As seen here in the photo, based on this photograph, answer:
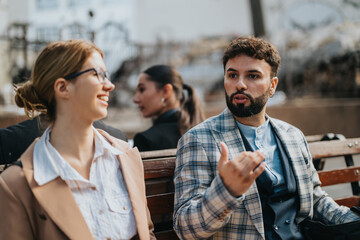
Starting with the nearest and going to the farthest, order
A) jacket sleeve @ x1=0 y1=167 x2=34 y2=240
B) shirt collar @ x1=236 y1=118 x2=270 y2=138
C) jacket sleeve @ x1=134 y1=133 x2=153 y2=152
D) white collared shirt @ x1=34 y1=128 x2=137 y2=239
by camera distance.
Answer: jacket sleeve @ x1=0 y1=167 x2=34 y2=240 → white collared shirt @ x1=34 y1=128 x2=137 y2=239 → shirt collar @ x1=236 y1=118 x2=270 y2=138 → jacket sleeve @ x1=134 y1=133 x2=153 y2=152

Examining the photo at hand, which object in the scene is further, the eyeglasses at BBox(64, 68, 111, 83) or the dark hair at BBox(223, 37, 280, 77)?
the dark hair at BBox(223, 37, 280, 77)

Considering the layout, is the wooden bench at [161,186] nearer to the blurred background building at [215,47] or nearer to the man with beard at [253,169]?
the man with beard at [253,169]

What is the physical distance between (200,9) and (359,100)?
12.0 meters

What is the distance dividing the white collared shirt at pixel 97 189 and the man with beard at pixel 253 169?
1.06 feet

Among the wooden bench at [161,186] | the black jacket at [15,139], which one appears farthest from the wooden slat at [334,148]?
the black jacket at [15,139]

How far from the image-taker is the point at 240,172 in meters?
1.79

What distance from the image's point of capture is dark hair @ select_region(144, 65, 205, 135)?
385cm

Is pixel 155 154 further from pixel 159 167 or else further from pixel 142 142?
pixel 142 142

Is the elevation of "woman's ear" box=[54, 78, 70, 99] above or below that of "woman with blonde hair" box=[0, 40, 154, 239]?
above

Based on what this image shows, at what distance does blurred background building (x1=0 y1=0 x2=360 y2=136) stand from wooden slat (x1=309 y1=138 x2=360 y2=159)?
3.20m

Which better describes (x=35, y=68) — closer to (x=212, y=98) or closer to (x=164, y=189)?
(x=164, y=189)

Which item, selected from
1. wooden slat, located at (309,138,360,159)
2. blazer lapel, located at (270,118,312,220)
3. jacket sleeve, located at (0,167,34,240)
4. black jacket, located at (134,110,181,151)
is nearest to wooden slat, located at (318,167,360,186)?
wooden slat, located at (309,138,360,159)

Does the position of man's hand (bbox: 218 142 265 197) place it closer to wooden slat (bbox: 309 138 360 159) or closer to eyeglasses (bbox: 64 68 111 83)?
eyeglasses (bbox: 64 68 111 83)

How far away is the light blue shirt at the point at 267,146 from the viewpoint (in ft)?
7.73
